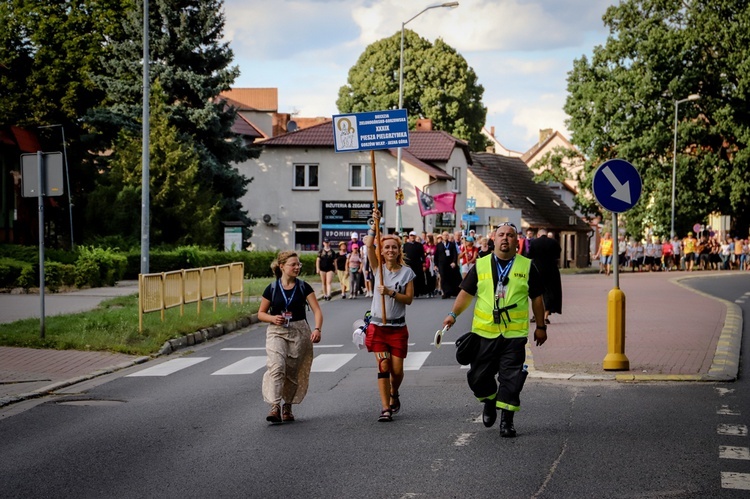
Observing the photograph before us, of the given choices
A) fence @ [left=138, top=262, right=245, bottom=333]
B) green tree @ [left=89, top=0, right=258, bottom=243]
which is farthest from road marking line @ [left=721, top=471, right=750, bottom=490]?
green tree @ [left=89, top=0, right=258, bottom=243]

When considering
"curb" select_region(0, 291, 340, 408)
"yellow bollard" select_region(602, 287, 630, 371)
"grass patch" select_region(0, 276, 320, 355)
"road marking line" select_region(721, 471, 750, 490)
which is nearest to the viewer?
"road marking line" select_region(721, 471, 750, 490)

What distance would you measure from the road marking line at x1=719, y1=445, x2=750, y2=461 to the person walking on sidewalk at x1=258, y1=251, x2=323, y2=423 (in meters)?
3.63

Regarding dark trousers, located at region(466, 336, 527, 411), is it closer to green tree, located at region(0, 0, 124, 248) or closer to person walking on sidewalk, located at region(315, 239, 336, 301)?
person walking on sidewalk, located at region(315, 239, 336, 301)

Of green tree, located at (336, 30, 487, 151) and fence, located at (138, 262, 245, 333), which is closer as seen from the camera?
fence, located at (138, 262, 245, 333)

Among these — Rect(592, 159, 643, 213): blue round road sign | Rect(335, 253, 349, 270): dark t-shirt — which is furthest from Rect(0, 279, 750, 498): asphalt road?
Rect(335, 253, 349, 270): dark t-shirt

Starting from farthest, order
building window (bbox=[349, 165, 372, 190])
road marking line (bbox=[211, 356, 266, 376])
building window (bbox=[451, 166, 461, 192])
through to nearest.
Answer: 1. building window (bbox=[451, 166, 461, 192])
2. building window (bbox=[349, 165, 372, 190])
3. road marking line (bbox=[211, 356, 266, 376])

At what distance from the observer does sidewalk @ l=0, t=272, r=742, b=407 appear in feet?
41.9

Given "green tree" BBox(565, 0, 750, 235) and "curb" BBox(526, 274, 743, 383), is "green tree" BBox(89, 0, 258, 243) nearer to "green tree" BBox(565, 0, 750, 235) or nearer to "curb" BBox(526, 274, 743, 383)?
"green tree" BBox(565, 0, 750, 235)

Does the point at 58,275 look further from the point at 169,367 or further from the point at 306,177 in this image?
the point at 306,177

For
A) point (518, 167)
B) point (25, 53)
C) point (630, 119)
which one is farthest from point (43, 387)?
point (518, 167)

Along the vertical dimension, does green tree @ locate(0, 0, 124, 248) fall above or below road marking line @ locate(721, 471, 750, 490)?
above

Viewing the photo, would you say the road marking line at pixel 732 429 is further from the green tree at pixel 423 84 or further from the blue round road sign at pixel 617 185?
the green tree at pixel 423 84

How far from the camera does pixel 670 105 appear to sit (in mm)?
58531

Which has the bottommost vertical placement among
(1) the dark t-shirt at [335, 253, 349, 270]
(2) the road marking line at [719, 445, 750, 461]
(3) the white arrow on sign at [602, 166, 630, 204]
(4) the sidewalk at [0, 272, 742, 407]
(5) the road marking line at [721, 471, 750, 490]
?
(4) the sidewalk at [0, 272, 742, 407]
